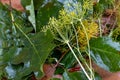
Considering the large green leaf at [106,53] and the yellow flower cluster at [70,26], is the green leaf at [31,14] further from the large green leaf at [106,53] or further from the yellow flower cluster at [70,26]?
→ the large green leaf at [106,53]

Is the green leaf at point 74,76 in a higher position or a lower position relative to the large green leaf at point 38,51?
lower

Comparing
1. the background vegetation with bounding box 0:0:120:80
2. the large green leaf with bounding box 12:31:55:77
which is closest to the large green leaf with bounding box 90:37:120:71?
the background vegetation with bounding box 0:0:120:80

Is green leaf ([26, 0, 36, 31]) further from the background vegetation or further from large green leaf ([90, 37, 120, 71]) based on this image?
large green leaf ([90, 37, 120, 71])

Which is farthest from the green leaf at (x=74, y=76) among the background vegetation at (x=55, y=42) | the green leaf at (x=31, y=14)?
the green leaf at (x=31, y=14)

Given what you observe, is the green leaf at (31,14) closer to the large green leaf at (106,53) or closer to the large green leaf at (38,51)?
the large green leaf at (38,51)

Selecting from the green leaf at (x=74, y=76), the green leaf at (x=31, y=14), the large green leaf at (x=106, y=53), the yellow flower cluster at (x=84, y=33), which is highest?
the green leaf at (x=31, y=14)

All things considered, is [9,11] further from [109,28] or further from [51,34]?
[109,28]

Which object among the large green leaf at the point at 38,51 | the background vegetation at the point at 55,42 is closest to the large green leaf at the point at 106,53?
the background vegetation at the point at 55,42

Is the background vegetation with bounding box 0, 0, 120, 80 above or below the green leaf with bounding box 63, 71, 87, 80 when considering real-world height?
above

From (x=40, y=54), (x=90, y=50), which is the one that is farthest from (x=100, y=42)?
(x=40, y=54)
